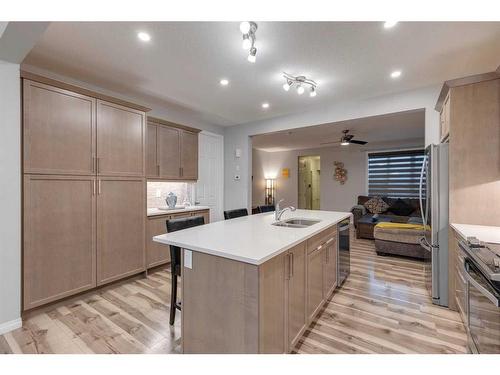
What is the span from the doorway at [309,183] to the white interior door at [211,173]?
404 centimetres

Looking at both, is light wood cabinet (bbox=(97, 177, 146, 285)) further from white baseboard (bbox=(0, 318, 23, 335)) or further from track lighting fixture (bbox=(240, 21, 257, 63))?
track lighting fixture (bbox=(240, 21, 257, 63))

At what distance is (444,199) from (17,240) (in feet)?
13.2

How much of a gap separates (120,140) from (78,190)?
2.47 feet

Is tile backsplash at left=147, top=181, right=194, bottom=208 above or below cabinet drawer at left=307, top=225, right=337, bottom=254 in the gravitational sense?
above

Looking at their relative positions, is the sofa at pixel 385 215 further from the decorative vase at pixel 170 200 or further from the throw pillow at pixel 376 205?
the decorative vase at pixel 170 200

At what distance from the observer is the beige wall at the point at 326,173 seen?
7.25 meters

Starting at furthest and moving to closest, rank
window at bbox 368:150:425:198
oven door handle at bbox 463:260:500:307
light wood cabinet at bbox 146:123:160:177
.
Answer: window at bbox 368:150:425:198, light wood cabinet at bbox 146:123:160:177, oven door handle at bbox 463:260:500:307

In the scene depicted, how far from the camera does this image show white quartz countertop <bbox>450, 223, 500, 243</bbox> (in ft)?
6.02

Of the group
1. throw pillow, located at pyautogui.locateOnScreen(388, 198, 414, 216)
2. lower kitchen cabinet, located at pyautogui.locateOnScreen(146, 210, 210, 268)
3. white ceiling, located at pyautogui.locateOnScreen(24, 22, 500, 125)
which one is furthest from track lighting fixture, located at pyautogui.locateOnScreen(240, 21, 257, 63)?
throw pillow, located at pyautogui.locateOnScreen(388, 198, 414, 216)

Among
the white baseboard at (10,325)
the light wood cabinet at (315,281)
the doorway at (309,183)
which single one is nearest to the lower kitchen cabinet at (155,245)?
the white baseboard at (10,325)

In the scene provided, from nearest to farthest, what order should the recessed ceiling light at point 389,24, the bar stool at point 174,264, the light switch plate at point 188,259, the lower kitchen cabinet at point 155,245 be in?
the light switch plate at point 188,259 < the recessed ceiling light at point 389,24 < the bar stool at point 174,264 < the lower kitchen cabinet at point 155,245

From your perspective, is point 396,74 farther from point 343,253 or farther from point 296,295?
point 296,295

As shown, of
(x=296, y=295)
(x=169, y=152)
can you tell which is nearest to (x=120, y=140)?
(x=169, y=152)

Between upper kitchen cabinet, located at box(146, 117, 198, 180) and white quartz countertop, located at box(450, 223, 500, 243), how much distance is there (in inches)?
146
